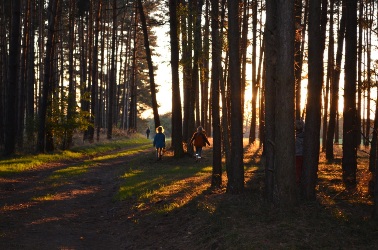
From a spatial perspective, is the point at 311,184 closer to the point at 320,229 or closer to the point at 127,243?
the point at 320,229

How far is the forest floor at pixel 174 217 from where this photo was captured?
7.48 meters

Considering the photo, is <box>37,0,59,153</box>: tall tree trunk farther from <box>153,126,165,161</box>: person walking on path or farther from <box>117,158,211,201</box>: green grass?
<box>153,126,165,161</box>: person walking on path

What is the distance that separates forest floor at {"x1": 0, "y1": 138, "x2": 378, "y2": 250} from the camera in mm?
7484

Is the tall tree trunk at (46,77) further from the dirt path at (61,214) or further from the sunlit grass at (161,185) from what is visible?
the dirt path at (61,214)

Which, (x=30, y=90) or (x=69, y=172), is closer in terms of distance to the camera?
(x=69, y=172)

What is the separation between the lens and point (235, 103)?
1109cm

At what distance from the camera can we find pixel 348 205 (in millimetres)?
9953

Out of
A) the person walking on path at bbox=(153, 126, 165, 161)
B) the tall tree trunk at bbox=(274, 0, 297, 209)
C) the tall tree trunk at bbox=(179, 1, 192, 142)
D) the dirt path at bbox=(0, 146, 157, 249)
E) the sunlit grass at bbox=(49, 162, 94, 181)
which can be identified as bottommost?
the dirt path at bbox=(0, 146, 157, 249)

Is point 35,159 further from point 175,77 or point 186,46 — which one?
point 186,46

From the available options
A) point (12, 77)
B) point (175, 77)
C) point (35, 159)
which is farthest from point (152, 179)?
point (12, 77)

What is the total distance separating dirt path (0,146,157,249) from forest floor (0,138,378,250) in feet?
0.06

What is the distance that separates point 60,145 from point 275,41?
74.6 ft

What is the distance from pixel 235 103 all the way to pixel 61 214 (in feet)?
15.8

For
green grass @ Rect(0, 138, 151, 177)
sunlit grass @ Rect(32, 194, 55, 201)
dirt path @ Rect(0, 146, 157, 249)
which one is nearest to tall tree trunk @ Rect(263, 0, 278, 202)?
dirt path @ Rect(0, 146, 157, 249)
